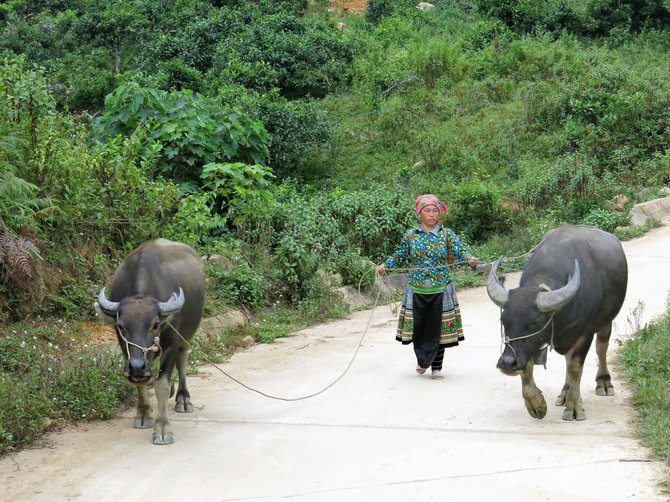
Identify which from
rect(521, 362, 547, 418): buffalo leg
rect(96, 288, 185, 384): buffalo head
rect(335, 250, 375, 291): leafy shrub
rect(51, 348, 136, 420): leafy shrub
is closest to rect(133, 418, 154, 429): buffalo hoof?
rect(51, 348, 136, 420): leafy shrub

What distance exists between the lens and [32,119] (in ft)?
28.4

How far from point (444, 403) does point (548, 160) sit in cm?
940

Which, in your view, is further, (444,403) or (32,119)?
(32,119)

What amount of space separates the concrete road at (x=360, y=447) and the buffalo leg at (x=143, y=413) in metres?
0.08

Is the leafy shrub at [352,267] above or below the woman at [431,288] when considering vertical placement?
below

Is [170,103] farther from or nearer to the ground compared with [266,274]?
farther from the ground

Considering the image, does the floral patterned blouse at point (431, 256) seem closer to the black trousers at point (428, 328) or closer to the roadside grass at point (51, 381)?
the black trousers at point (428, 328)

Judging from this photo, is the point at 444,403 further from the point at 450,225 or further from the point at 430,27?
the point at 430,27

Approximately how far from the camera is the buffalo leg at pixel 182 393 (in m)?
6.75

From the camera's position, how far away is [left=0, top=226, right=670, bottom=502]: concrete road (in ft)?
16.8

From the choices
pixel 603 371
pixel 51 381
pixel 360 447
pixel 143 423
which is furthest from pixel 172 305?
pixel 603 371

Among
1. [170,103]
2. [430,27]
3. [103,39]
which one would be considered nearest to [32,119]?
[170,103]

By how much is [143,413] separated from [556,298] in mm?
2974

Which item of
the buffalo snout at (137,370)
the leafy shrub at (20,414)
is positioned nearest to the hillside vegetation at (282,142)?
the leafy shrub at (20,414)
